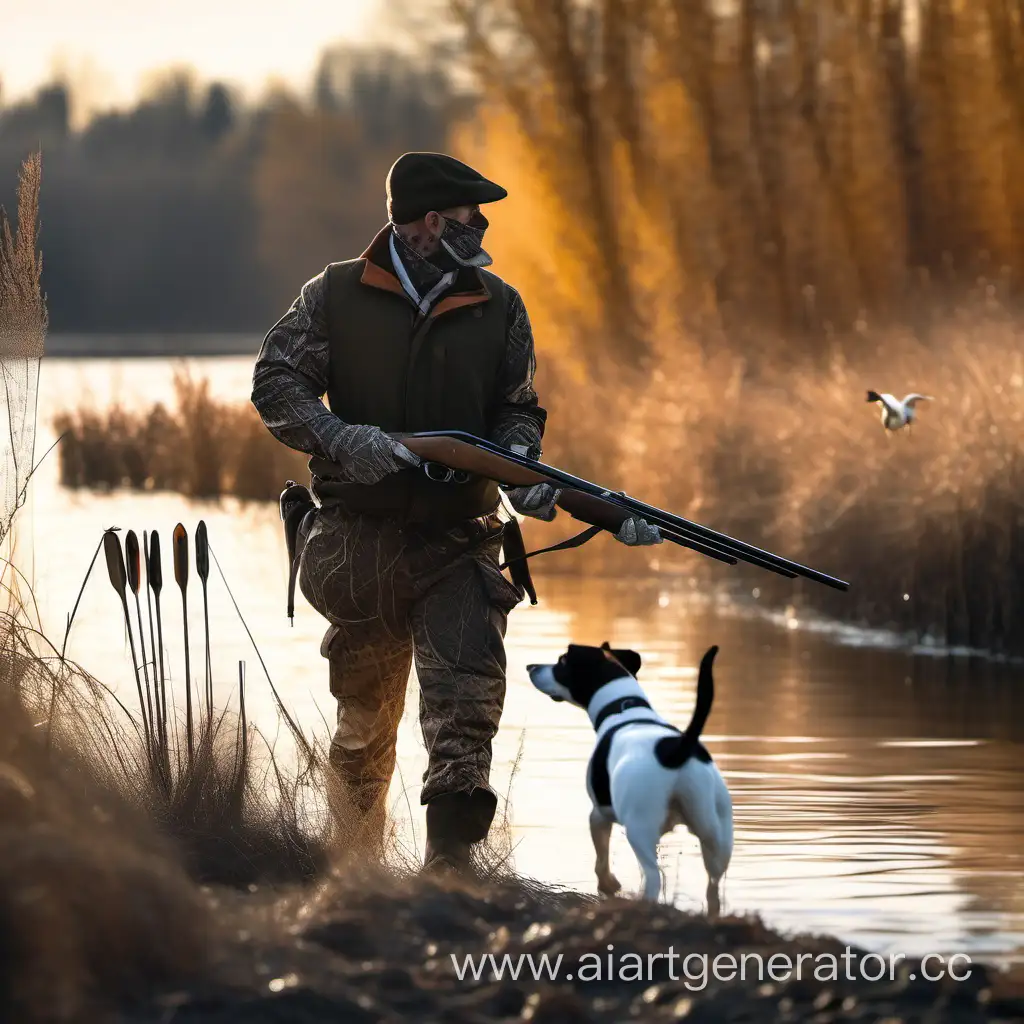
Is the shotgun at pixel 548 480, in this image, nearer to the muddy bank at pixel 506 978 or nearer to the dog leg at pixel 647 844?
the dog leg at pixel 647 844

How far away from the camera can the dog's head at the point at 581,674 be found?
22.1ft

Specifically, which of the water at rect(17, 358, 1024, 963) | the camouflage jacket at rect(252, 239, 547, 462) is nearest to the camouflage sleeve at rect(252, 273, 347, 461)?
the camouflage jacket at rect(252, 239, 547, 462)

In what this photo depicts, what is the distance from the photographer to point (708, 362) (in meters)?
19.9

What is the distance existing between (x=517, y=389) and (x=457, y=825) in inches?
48.0

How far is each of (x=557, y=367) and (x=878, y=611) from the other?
7311mm

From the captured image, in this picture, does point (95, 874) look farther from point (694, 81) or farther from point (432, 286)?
point (694, 81)

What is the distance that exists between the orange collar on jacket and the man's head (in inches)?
2.4

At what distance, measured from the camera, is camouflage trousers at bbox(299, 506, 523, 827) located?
6953mm

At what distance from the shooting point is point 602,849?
6.46 m

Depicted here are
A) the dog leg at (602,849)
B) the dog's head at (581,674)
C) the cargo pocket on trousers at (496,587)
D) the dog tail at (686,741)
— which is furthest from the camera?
the cargo pocket on trousers at (496,587)

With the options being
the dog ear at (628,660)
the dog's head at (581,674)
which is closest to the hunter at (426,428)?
the dog's head at (581,674)

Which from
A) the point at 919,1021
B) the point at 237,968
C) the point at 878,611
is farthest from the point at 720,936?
the point at 878,611

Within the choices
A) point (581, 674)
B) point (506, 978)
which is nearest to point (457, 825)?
point (581, 674)

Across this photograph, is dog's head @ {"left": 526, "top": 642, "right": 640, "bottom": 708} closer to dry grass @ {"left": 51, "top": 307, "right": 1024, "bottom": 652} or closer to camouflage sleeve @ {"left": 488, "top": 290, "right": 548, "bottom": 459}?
camouflage sleeve @ {"left": 488, "top": 290, "right": 548, "bottom": 459}
